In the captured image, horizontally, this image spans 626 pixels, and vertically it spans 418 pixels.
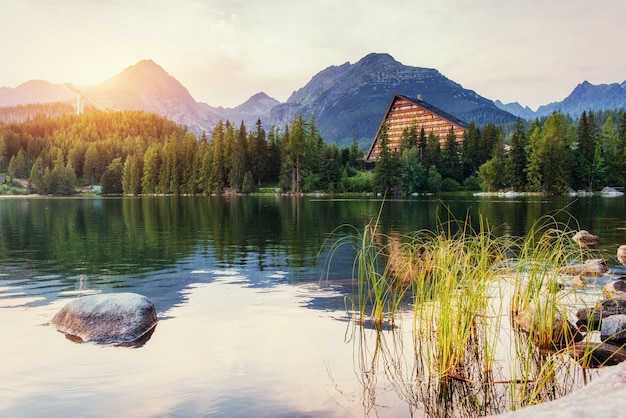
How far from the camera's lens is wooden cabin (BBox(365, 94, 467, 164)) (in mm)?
140250

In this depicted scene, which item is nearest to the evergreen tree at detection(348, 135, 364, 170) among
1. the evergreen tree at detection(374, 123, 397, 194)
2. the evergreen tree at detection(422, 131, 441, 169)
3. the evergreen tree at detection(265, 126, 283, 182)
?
the evergreen tree at detection(265, 126, 283, 182)

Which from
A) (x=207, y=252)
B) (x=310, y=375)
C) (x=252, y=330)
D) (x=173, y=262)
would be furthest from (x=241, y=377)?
(x=207, y=252)

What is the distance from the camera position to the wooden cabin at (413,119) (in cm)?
14025

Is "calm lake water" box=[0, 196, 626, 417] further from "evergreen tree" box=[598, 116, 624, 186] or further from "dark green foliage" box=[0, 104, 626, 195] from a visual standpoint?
"evergreen tree" box=[598, 116, 624, 186]

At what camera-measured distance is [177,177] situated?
127 metres

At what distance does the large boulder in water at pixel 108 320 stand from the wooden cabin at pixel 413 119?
124464mm

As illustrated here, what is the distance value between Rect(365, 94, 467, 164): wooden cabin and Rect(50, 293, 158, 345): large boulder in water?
124464 mm

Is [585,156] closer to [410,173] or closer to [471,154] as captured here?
[471,154]

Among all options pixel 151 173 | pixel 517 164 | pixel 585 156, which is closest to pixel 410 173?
pixel 517 164

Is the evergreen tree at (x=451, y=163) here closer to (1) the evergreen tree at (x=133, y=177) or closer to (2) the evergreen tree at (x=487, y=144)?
(2) the evergreen tree at (x=487, y=144)

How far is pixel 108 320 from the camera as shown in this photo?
33.5 feet

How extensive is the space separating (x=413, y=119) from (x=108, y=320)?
13472cm

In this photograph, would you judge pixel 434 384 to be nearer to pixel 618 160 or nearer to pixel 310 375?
pixel 310 375

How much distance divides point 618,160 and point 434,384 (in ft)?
351
